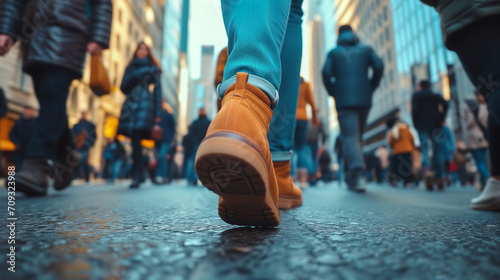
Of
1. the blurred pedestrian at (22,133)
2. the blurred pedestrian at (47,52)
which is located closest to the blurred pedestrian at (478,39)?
the blurred pedestrian at (47,52)

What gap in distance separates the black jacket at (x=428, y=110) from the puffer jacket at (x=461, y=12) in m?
4.37

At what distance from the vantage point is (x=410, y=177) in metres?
7.29

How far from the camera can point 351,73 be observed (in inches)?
165

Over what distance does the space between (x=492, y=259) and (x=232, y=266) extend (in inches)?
18.4

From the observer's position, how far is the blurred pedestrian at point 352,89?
13.1 ft

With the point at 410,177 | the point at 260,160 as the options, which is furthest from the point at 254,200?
the point at 410,177

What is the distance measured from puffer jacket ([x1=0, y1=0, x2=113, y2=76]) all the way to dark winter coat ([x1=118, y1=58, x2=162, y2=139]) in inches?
84.2

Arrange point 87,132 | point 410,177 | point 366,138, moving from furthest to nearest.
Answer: point 366,138 → point 87,132 → point 410,177

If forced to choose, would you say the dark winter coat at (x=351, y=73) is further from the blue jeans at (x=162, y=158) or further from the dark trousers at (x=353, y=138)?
the blue jeans at (x=162, y=158)

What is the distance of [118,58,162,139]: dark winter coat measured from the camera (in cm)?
474

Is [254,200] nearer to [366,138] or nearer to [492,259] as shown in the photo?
[492,259]

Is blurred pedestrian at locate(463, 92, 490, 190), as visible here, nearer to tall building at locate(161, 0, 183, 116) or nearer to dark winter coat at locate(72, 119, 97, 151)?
dark winter coat at locate(72, 119, 97, 151)

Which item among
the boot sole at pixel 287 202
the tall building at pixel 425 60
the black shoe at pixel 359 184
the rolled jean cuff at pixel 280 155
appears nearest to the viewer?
the rolled jean cuff at pixel 280 155

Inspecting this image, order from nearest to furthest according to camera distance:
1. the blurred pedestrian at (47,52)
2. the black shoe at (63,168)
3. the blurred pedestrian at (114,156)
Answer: the blurred pedestrian at (47,52) < the black shoe at (63,168) < the blurred pedestrian at (114,156)
